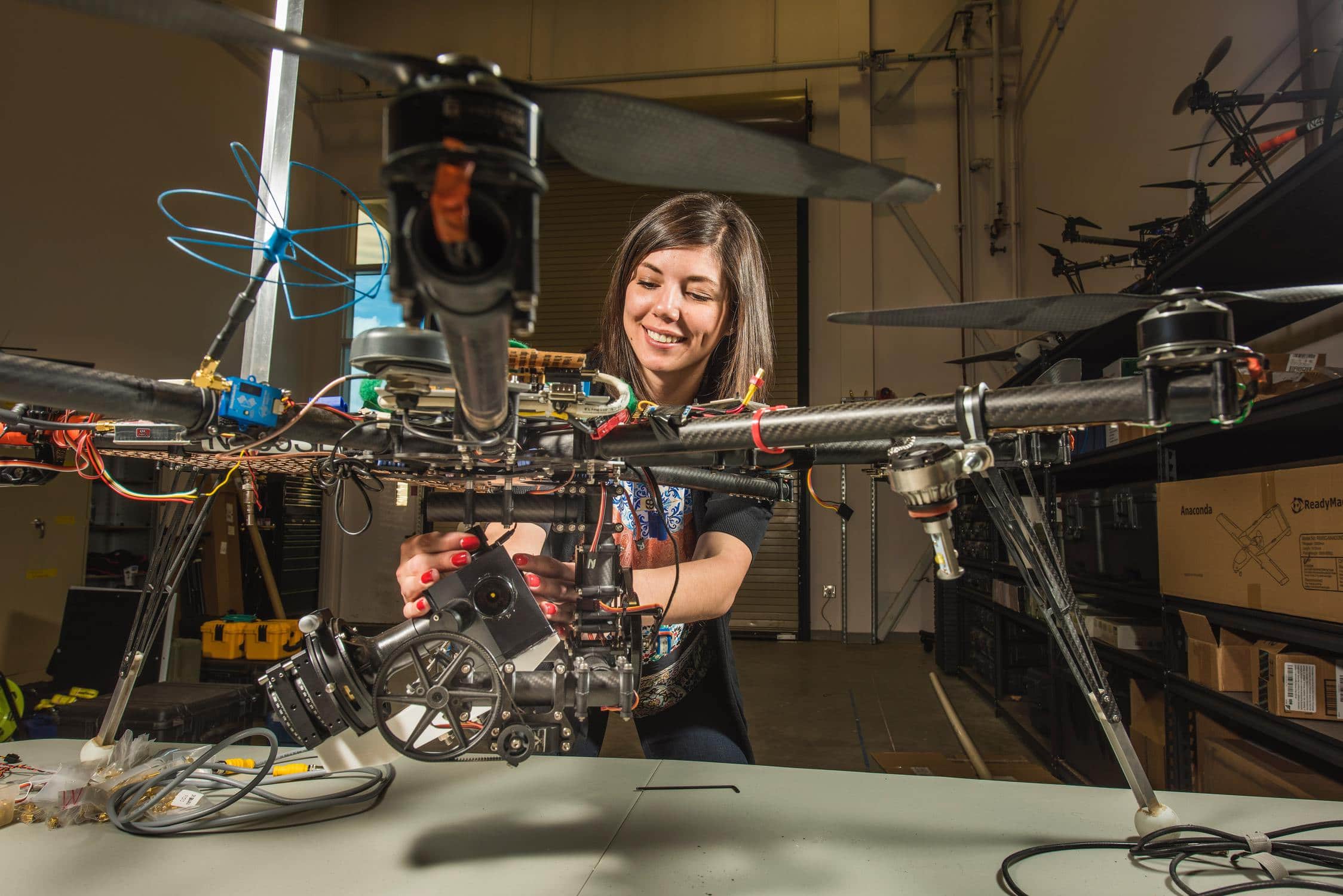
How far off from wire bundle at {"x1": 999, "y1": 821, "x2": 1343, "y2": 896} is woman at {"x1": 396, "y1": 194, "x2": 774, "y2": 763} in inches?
26.1

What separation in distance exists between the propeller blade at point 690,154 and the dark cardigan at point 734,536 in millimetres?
1058

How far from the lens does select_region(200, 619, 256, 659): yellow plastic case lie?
4.10 meters

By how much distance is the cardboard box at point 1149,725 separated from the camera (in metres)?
2.46

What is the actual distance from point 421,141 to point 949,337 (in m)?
6.06

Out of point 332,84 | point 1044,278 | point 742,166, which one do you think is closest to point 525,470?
point 742,166

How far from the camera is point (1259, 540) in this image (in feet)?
5.74

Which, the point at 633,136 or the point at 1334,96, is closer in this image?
the point at 633,136

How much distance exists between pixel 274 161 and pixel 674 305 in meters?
0.77

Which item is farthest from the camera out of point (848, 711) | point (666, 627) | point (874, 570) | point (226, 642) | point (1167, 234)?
point (874, 570)

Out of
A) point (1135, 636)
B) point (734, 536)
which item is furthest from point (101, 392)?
point (1135, 636)

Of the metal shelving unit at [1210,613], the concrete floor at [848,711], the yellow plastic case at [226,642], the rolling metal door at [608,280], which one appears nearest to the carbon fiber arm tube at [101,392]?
the metal shelving unit at [1210,613]

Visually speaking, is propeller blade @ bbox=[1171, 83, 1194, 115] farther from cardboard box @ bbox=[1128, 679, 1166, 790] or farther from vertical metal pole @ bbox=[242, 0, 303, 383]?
vertical metal pole @ bbox=[242, 0, 303, 383]

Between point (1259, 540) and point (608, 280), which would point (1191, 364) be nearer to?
point (1259, 540)

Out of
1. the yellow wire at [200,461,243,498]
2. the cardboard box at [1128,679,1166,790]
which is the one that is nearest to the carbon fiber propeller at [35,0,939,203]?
the yellow wire at [200,461,243,498]
